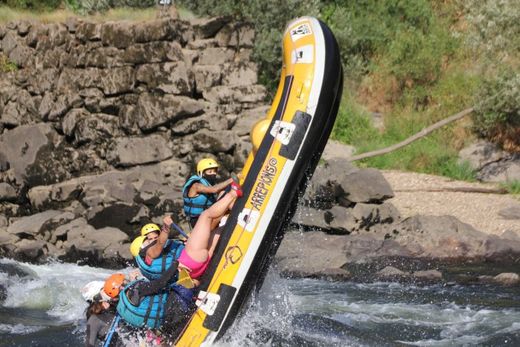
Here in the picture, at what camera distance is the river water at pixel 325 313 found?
9023 mm

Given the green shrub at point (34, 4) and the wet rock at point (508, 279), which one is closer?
the wet rock at point (508, 279)

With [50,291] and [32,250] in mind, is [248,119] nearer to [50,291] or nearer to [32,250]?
[32,250]

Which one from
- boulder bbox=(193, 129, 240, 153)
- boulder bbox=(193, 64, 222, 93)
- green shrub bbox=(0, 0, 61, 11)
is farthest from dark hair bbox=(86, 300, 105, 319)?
green shrub bbox=(0, 0, 61, 11)

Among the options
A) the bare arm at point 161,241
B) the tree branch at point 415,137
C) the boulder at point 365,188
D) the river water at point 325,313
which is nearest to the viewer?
the bare arm at point 161,241

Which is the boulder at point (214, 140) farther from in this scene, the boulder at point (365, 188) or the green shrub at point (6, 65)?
the green shrub at point (6, 65)

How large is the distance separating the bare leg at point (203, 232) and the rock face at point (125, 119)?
674 cm

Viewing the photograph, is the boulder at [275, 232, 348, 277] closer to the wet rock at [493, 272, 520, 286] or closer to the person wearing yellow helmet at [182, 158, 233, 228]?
the wet rock at [493, 272, 520, 286]

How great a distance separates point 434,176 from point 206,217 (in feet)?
31.2

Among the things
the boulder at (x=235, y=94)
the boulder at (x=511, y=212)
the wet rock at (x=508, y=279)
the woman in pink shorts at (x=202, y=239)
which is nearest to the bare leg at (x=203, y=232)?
the woman in pink shorts at (x=202, y=239)

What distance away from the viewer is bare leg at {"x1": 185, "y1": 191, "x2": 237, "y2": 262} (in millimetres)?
7754

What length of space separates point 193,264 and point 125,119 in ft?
29.4

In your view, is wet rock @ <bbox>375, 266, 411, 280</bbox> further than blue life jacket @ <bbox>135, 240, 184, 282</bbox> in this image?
Yes

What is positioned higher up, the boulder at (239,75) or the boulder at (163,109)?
the boulder at (239,75)

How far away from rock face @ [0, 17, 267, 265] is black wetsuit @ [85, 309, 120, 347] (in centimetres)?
687
